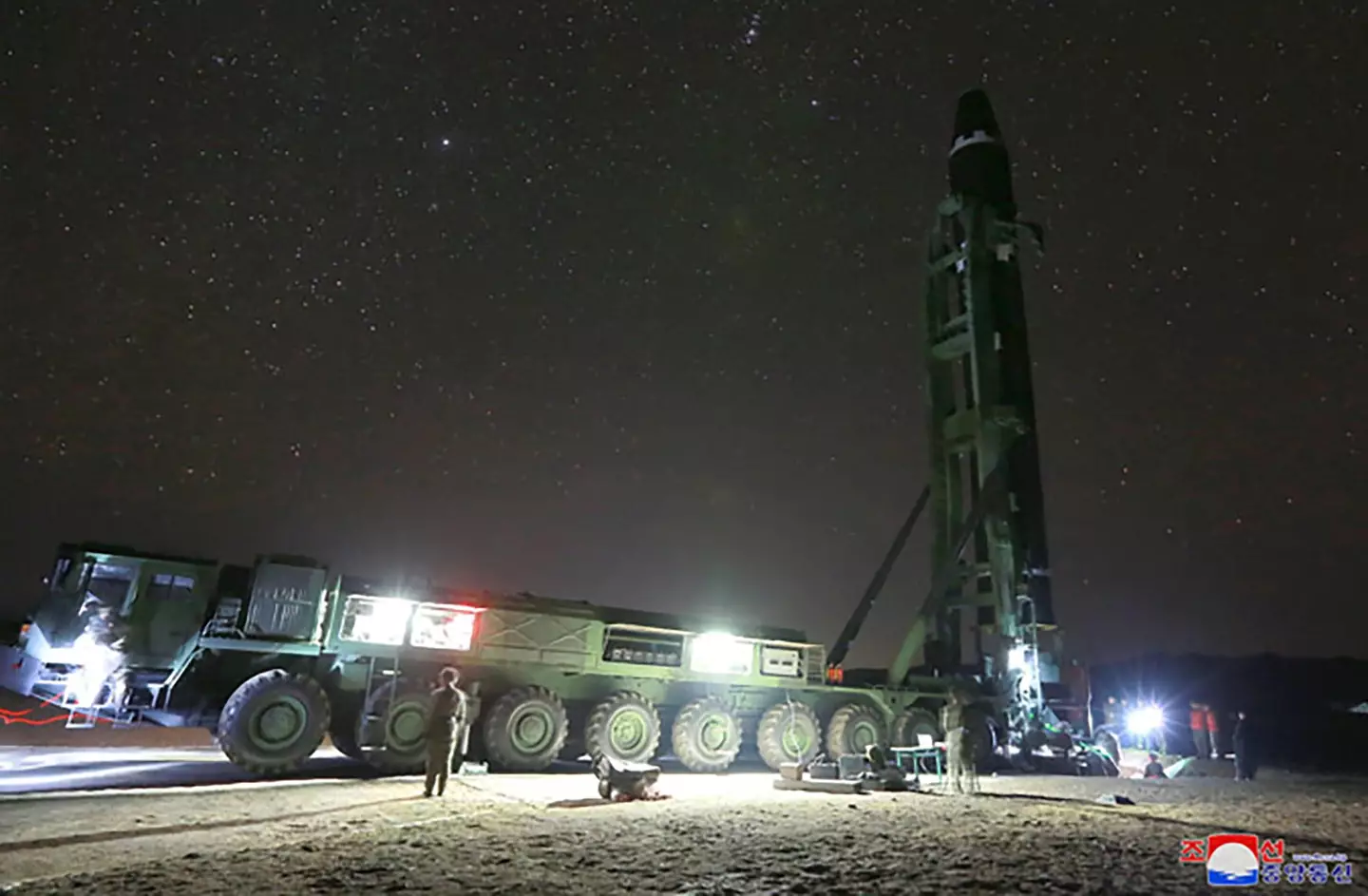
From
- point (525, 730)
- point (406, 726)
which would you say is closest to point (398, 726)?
point (406, 726)

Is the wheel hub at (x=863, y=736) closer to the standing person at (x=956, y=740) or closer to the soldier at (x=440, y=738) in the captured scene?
the standing person at (x=956, y=740)

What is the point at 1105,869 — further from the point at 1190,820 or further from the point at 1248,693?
the point at 1248,693

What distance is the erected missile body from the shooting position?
25484 millimetres

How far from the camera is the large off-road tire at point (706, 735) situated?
18.1 metres

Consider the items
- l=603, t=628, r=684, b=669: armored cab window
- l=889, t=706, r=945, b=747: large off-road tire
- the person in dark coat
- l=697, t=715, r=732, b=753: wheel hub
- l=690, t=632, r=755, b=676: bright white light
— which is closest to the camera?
l=603, t=628, r=684, b=669: armored cab window

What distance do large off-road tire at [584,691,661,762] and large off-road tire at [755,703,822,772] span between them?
2839 mm

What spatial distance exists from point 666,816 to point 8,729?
1929cm

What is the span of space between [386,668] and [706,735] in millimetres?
6862

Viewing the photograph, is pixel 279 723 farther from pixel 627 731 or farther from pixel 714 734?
pixel 714 734

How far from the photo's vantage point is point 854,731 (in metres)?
20.4

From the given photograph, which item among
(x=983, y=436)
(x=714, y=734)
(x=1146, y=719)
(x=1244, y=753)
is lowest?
(x=714, y=734)

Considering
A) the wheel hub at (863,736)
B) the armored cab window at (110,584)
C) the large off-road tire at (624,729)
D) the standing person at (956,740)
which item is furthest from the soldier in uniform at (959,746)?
the armored cab window at (110,584)

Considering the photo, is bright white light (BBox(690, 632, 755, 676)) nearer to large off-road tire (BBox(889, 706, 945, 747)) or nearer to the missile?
large off-road tire (BBox(889, 706, 945, 747))

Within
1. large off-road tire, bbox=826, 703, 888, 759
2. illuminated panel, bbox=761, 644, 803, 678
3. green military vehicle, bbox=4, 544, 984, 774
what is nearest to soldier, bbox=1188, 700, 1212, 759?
large off-road tire, bbox=826, 703, 888, 759
